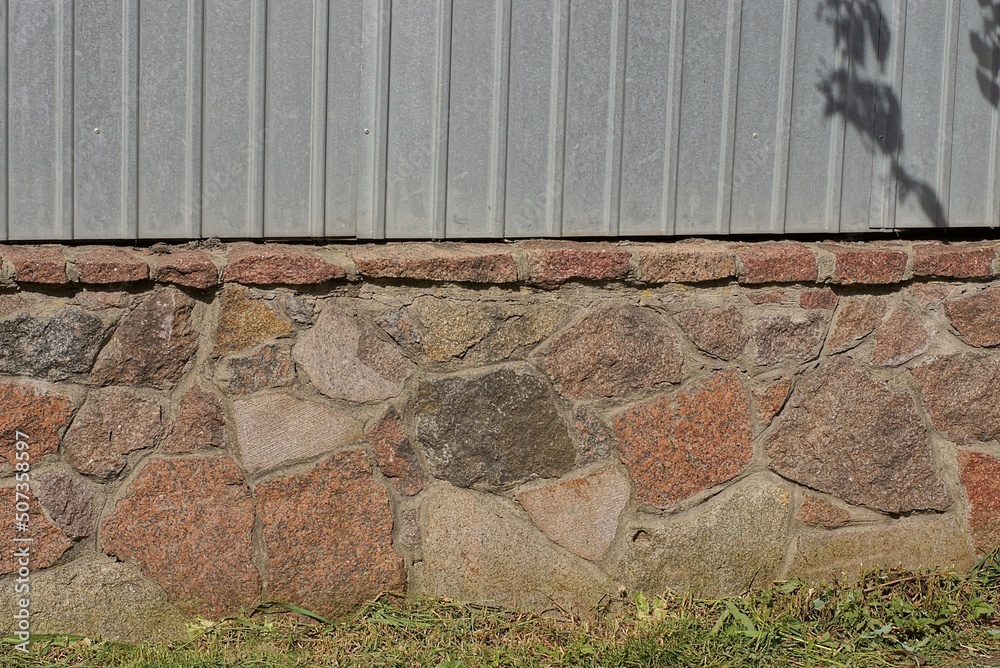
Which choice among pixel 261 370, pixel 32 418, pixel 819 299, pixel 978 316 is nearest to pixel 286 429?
pixel 261 370

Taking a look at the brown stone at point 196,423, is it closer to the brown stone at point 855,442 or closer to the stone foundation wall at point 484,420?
the stone foundation wall at point 484,420

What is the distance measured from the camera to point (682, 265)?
3.49 metres

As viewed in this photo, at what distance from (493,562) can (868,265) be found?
1.49 m

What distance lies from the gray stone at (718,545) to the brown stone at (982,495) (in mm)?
622

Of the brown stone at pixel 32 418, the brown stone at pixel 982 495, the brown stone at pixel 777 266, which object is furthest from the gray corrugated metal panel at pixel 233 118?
the brown stone at pixel 982 495

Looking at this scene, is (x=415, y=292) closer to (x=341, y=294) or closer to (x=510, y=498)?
(x=341, y=294)

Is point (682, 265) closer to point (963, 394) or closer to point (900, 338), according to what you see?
point (900, 338)

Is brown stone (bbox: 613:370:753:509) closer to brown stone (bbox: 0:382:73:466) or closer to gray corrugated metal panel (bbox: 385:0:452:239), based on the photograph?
gray corrugated metal panel (bbox: 385:0:452:239)

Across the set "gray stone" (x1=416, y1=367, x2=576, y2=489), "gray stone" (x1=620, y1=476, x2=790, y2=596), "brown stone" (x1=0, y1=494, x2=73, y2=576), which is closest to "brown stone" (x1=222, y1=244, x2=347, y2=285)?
"gray stone" (x1=416, y1=367, x2=576, y2=489)

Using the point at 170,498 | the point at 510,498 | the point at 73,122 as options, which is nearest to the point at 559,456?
the point at 510,498

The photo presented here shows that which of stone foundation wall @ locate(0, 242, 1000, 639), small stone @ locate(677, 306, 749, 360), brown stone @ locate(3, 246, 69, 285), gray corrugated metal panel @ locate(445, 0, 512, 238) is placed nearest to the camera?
brown stone @ locate(3, 246, 69, 285)

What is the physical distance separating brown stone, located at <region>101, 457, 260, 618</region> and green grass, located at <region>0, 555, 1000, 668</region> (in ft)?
0.30

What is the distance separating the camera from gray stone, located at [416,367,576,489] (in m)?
3.37

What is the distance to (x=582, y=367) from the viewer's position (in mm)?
3441
